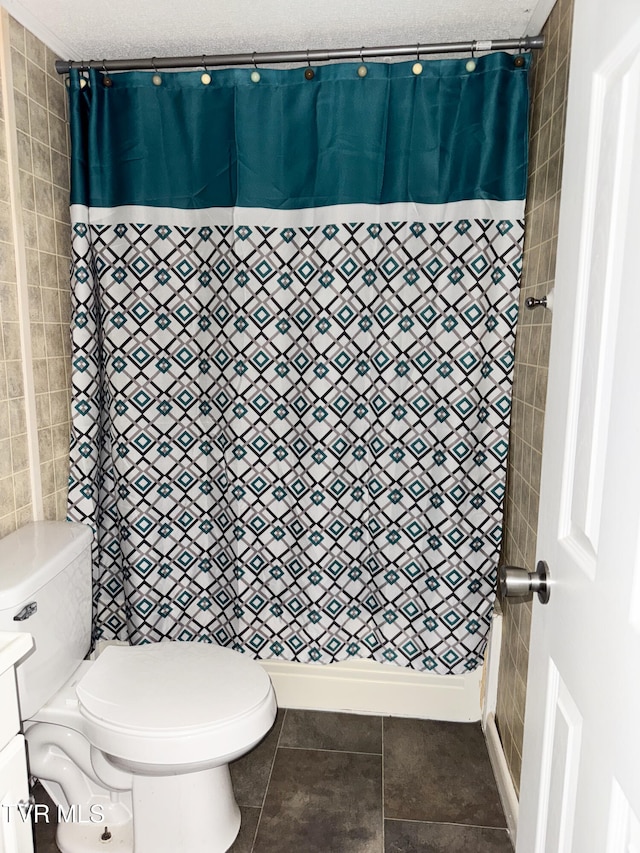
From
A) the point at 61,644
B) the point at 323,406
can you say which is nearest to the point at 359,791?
the point at 61,644

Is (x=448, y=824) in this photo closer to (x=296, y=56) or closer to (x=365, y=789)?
(x=365, y=789)

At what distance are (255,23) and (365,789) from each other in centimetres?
221

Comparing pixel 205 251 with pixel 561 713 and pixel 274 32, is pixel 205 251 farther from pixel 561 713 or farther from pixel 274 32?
pixel 561 713

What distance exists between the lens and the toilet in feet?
4.67

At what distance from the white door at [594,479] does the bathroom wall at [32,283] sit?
1.44 metres

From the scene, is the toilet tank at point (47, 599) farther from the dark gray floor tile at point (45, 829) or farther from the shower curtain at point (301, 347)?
the dark gray floor tile at point (45, 829)

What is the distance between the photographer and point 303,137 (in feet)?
6.02

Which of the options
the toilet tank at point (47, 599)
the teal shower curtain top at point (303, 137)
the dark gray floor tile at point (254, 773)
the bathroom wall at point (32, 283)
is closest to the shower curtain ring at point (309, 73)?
the teal shower curtain top at point (303, 137)

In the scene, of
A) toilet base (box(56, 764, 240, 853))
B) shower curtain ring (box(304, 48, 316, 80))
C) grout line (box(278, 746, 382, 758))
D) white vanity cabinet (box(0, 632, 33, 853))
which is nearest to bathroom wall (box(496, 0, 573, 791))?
grout line (box(278, 746, 382, 758))

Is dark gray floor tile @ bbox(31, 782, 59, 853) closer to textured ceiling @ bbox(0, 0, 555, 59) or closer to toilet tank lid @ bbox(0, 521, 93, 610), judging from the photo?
toilet tank lid @ bbox(0, 521, 93, 610)

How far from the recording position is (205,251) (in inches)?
75.0

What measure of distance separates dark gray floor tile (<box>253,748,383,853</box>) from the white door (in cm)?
88

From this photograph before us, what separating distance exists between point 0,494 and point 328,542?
97 cm

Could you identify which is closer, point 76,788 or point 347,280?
point 76,788
